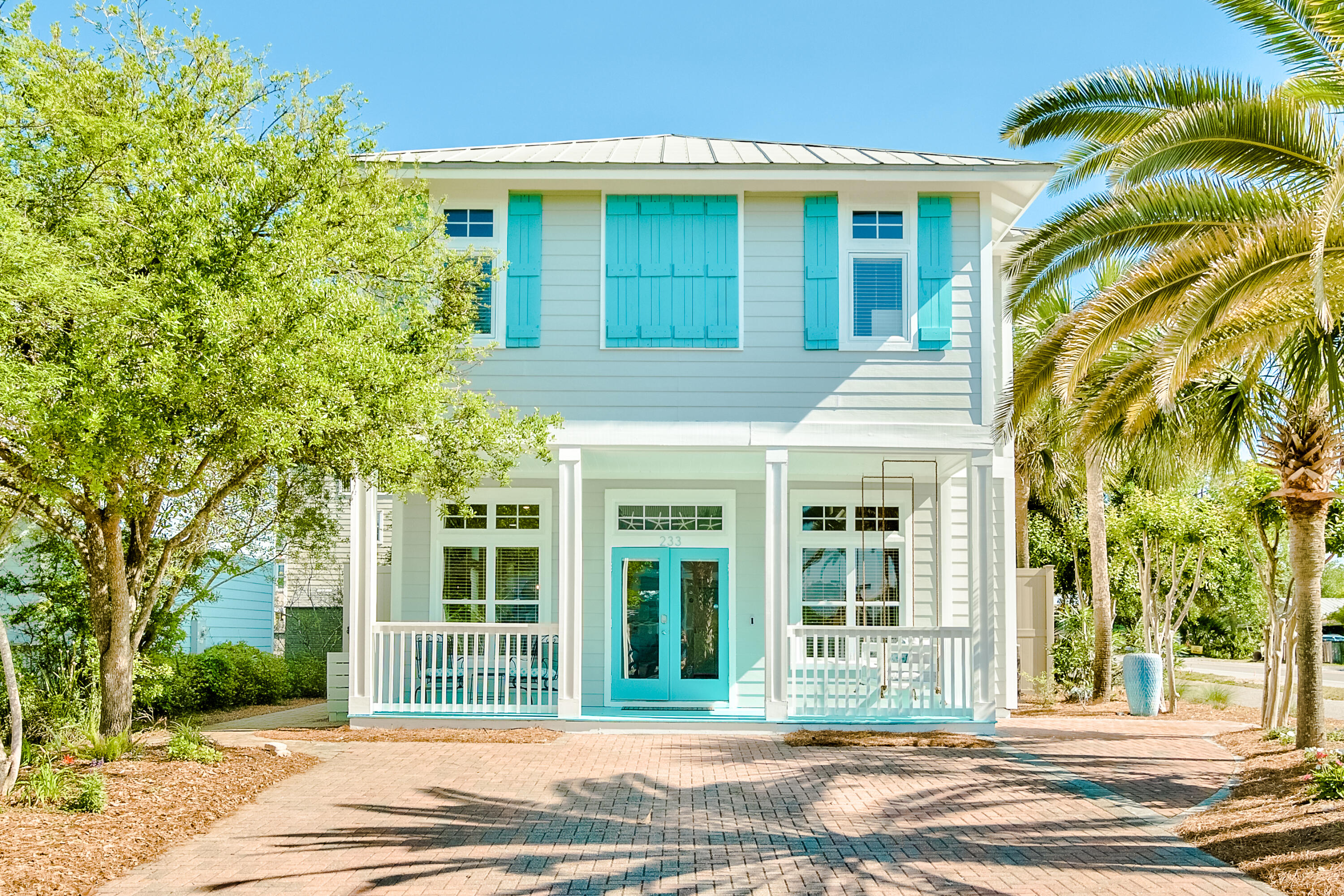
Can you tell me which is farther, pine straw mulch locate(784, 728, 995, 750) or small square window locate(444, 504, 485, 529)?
small square window locate(444, 504, 485, 529)

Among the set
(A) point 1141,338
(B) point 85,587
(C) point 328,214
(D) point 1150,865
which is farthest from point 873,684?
(B) point 85,587

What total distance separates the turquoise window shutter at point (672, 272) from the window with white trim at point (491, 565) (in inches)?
117

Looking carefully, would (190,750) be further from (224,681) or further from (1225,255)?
(1225,255)

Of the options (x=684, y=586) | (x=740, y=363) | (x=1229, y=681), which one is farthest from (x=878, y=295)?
(x=1229, y=681)

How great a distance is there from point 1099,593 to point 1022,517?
614 centimetres

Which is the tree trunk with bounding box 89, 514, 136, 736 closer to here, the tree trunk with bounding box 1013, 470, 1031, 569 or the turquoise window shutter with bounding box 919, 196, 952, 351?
the turquoise window shutter with bounding box 919, 196, 952, 351

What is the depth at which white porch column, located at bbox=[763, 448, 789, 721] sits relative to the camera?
1203 centimetres

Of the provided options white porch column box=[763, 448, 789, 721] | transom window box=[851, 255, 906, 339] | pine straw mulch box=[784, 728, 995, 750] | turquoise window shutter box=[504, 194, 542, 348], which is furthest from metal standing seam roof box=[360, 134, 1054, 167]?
pine straw mulch box=[784, 728, 995, 750]

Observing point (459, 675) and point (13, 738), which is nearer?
point (13, 738)

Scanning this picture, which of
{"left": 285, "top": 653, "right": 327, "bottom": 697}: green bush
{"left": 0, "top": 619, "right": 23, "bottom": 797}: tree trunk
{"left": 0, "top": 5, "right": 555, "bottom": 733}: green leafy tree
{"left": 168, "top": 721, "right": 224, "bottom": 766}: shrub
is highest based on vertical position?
{"left": 0, "top": 5, "right": 555, "bottom": 733}: green leafy tree

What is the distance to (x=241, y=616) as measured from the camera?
19.5 metres

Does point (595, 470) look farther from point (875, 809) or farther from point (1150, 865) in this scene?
point (1150, 865)

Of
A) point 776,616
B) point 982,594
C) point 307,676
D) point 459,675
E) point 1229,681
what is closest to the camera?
point 776,616

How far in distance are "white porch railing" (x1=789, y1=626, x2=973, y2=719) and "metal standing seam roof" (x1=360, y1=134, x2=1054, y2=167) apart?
17.0 feet
